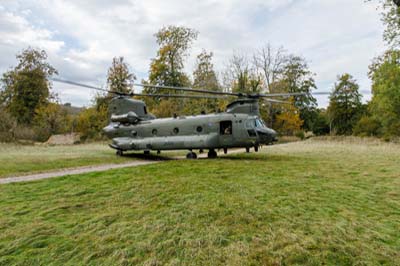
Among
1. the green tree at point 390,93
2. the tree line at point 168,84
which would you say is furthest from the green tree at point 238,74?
the green tree at point 390,93

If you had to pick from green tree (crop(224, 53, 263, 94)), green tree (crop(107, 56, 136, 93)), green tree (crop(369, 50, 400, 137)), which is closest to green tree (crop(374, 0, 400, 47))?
green tree (crop(369, 50, 400, 137))

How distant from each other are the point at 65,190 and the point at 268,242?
Result: 4805 mm

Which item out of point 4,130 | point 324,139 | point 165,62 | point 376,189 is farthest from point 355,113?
point 4,130

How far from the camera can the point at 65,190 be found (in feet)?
19.5

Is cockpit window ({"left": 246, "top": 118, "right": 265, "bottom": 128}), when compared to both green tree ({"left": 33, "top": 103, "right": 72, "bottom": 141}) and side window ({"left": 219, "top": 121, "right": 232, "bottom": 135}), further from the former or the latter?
green tree ({"left": 33, "top": 103, "right": 72, "bottom": 141})

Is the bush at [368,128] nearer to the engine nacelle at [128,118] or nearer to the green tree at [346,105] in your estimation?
the green tree at [346,105]

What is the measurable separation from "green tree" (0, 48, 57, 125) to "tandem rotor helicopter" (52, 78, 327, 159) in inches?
878

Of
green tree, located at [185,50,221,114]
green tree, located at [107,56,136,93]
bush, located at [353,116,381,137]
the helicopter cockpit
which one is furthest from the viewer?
green tree, located at [107,56,136,93]

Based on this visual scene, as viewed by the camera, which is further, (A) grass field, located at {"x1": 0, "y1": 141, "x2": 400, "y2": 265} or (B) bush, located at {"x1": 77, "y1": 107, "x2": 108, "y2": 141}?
(B) bush, located at {"x1": 77, "y1": 107, "x2": 108, "y2": 141}

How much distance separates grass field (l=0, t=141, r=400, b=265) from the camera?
2943 mm

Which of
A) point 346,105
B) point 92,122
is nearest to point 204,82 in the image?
point 92,122

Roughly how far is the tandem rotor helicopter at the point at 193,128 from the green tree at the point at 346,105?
29583 millimetres

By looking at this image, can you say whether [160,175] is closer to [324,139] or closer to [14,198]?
[14,198]

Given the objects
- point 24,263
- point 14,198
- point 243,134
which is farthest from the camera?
point 243,134
